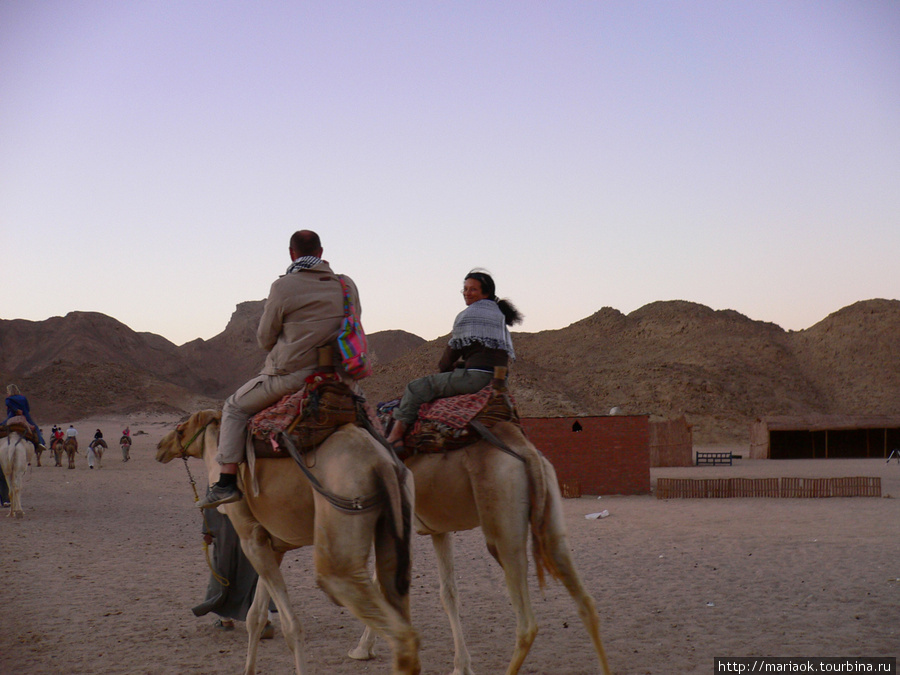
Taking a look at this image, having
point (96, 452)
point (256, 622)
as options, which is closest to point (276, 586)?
point (256, 622)

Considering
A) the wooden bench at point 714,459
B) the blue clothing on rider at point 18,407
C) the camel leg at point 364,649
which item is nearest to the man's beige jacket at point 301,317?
the camel leg at point 364,649

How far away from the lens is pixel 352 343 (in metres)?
6.04

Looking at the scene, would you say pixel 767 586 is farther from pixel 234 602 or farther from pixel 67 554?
pixel 67 554

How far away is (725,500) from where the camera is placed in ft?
78.2

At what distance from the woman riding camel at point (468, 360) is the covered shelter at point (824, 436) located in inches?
1931

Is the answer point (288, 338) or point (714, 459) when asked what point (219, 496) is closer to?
point (288, 338)

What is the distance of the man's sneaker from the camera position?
6.13 m

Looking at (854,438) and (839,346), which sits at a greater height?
(839,346)

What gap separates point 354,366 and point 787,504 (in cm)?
1976

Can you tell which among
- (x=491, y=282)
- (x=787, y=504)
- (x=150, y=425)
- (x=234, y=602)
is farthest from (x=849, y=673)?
(x=150, y=425)

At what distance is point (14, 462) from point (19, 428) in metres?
0.86

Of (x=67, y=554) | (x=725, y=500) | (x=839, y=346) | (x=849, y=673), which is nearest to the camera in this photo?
(x=849, y=673)

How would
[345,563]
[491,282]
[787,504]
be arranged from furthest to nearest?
1. [787,504]
2. [491,282]
3. [345,563]

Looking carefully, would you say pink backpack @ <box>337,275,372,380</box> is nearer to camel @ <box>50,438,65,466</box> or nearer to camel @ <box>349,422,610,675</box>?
camel @ <box>349,422,610,675</box>
